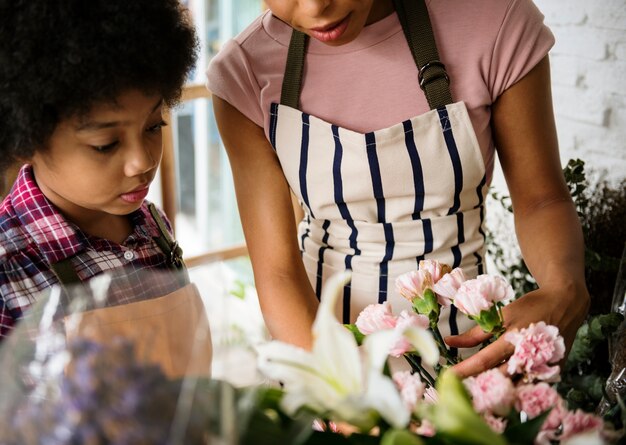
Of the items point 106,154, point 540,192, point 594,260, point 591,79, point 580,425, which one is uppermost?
point 591,79

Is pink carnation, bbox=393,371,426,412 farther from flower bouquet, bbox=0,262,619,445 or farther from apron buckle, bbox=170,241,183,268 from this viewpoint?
apron buckle, bbox=170,241,183,268

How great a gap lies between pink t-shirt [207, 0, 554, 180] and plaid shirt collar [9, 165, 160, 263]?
37 cm

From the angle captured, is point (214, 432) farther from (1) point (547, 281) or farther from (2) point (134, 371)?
(1) point (547, 281)

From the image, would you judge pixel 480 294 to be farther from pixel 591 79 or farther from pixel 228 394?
pixel 591 79

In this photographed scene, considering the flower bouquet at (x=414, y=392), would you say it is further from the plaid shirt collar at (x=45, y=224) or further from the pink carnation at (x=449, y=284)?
the plaid shirt collar at (x=45, y=224)

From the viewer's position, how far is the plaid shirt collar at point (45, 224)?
41.2 inches

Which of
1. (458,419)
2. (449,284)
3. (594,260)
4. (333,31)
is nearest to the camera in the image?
(458,419)

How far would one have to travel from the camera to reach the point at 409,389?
24.6 inches

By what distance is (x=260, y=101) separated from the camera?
133cm

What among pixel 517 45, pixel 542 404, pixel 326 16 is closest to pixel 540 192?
→ pixel 517 45

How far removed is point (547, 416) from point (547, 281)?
63cm

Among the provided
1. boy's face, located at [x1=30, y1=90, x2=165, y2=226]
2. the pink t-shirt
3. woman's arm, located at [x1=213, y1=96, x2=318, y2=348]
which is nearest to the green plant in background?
the pink t-shirt

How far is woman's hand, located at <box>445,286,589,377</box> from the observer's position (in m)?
0.93

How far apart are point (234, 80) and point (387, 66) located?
275mm
